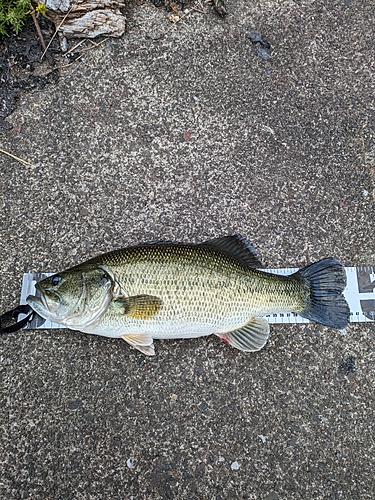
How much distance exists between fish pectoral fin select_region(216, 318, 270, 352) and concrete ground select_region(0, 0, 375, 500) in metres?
0.18

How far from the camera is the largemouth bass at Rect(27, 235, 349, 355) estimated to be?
260 centimetres

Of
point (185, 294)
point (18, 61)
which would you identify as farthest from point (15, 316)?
point (18, 61)

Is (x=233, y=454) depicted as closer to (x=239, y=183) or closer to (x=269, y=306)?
(x=269, y=306)

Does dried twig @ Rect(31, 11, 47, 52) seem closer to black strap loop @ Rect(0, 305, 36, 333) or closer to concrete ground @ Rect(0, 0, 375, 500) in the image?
concrete ground @ Rect(0, 0, 375, 500)

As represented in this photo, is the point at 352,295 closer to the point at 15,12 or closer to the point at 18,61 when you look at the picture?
the point at 18,61

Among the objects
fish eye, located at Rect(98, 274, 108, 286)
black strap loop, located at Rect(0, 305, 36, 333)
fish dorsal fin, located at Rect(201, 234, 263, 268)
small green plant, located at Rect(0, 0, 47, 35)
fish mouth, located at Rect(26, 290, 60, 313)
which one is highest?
small green plant, located at Rect(0, 0, 47, 35)

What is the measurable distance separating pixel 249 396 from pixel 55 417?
1.32 meters

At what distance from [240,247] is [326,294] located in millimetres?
652

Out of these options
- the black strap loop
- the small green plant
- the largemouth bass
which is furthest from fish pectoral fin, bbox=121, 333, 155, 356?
the small green plant

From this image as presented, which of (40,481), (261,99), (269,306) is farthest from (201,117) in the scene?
(40,481)

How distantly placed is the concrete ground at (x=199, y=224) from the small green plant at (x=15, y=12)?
1.56 ft

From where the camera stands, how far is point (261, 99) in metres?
3.40

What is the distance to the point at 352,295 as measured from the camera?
121 inches

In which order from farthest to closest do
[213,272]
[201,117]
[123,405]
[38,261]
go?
[201,117] < [38,261] < [123,405] < [213,272]
